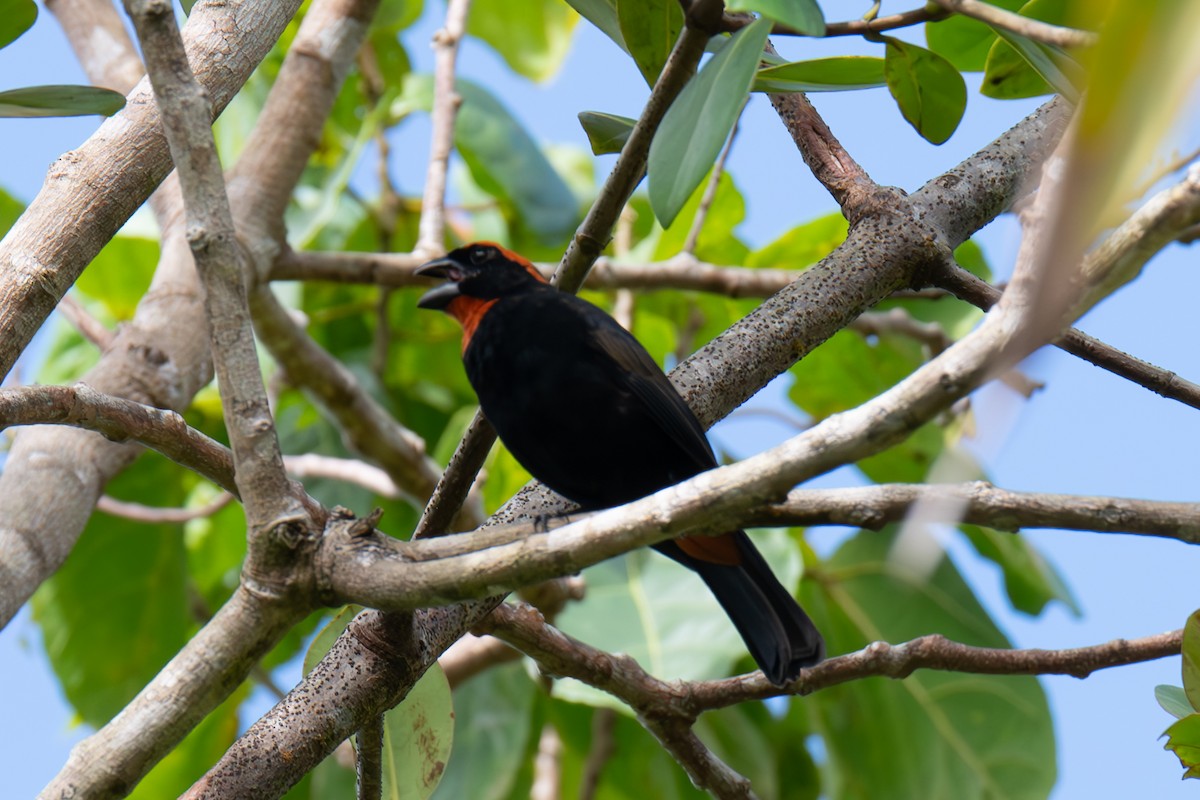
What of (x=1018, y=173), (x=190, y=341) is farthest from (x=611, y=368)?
(x=190, y=341)

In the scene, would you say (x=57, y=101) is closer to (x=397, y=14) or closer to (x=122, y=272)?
(x=122, y=272)

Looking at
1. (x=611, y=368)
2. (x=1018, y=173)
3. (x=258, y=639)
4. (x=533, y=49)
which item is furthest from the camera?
(x=533, y=49)

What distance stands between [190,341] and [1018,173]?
85.8 inches

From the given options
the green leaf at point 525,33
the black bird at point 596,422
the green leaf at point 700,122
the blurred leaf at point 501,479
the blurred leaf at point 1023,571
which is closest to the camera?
the green leaf at point 700,122

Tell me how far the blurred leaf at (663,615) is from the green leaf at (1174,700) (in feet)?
5.78

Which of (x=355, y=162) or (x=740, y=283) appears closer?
(x=740, y=283)

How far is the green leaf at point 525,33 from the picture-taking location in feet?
19.2

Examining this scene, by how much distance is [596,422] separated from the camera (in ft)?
9.29

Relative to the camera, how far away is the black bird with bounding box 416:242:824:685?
8.65 feet

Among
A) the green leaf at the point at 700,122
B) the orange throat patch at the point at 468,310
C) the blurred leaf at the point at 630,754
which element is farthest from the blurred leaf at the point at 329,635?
the blurred leaf at the point at 630,754

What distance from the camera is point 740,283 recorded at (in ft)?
13.9

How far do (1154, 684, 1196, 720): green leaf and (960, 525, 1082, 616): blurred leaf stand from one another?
95.8 inches

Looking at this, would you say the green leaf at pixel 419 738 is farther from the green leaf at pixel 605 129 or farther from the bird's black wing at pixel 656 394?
the green leaf at pixel 605 129

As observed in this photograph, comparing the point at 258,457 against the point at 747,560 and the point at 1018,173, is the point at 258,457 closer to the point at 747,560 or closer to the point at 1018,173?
the point at 747,560
